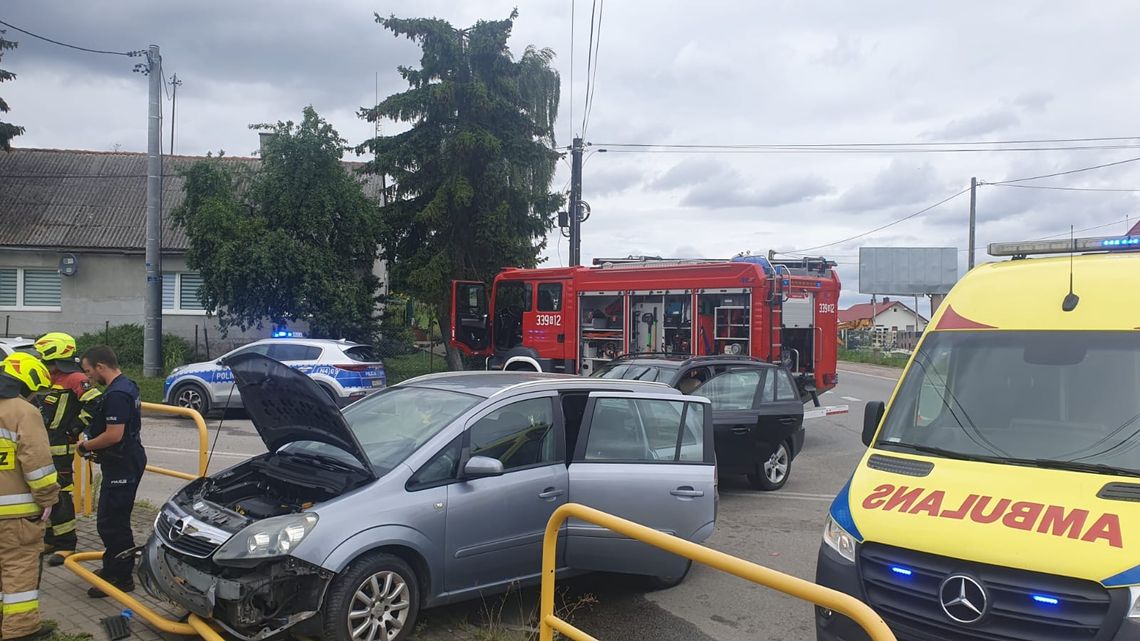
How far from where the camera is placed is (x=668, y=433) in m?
6.22

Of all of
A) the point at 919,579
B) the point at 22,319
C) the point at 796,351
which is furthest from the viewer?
the point at 22,319

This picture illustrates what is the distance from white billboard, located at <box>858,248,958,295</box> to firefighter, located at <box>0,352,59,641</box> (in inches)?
2226

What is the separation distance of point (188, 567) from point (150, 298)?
16607 mm

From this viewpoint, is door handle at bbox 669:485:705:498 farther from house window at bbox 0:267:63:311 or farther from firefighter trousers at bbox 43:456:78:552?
house window at bbox 0:267:63:311

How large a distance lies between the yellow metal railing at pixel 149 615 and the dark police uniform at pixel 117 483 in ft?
0.49

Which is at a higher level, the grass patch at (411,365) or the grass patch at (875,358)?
the grass patch at (411,365)

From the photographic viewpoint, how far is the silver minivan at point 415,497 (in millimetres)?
4461

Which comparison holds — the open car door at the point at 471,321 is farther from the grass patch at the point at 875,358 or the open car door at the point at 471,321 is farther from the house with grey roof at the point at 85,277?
the grass patch at the point at 875,358

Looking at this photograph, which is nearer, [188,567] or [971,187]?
[188,567]

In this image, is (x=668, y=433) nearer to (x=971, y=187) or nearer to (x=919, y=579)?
(x=919, y=579)

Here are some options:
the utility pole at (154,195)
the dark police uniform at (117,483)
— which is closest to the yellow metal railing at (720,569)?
the dark police uniform at (117,483)

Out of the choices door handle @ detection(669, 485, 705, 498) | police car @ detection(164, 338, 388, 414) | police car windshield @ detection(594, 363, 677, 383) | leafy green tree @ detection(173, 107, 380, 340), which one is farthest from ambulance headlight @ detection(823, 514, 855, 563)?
leafy green tree @ detection(173, 107, 380, 340)

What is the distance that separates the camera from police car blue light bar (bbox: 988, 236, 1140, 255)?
17.4 feet

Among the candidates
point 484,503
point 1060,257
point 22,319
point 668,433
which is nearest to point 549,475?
point 484,503
